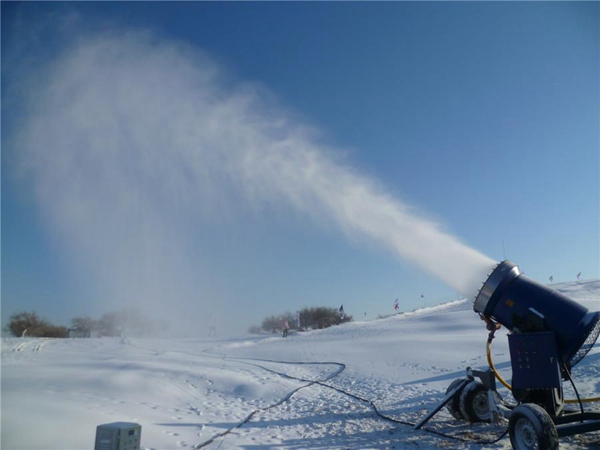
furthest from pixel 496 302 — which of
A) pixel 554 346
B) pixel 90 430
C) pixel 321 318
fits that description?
pixel 321 318

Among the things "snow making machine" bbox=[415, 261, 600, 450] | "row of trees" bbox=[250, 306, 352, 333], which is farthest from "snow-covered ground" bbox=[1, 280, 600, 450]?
"row of trees" bbox=[250, 306, 352, 333]

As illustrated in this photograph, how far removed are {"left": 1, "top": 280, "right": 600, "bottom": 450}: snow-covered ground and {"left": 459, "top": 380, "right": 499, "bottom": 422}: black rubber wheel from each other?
198 millimetres

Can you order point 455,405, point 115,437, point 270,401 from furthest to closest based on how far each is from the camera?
point 270,401, point 455,405, point 115,437

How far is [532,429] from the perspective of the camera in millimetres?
7035

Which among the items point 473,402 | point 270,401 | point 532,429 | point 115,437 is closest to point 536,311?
point 532,429

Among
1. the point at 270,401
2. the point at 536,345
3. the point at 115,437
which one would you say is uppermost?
the point at 536,345

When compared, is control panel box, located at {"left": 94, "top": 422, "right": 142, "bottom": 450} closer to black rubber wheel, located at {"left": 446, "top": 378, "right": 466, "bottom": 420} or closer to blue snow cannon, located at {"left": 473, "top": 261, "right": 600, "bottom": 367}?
black rubber wheel, located at {"left": 446, "top": 378, "right": 466, "bottom": 420}

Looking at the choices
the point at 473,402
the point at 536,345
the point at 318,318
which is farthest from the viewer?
the point at 318,318

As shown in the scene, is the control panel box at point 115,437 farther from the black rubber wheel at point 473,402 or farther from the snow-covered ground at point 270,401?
the black rubber wheel at point 473,402

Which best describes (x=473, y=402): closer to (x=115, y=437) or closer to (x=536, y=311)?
(x=536, y=311)

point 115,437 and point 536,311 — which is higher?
point 536,311

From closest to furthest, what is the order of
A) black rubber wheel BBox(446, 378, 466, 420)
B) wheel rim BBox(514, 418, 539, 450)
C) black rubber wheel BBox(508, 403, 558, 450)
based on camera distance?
1. black rubber wheel BBox(508, 403, 558, 450)
2. wheel rim BBox(514, 418, 539, 450)
3. black rubber wheel BBox(446, 378, 466, 420)

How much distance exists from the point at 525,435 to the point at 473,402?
2.14 meters

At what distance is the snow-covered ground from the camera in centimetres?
803
